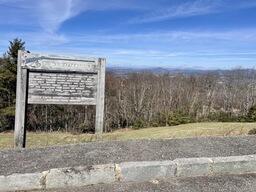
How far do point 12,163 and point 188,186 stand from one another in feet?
7.63

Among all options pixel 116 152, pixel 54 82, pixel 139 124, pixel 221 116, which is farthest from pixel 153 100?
pixel 116 152

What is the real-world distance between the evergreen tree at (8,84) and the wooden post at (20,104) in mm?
21313

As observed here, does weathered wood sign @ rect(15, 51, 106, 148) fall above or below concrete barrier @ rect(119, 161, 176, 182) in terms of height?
above

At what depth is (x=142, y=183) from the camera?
4801mm

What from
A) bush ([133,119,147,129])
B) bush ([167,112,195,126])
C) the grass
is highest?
the grass

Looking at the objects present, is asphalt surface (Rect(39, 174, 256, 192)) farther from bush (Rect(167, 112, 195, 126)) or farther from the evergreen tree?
the evergreen tree

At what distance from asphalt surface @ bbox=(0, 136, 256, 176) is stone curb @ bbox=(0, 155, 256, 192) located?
0.23m

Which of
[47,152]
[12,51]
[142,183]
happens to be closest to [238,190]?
[142,183]

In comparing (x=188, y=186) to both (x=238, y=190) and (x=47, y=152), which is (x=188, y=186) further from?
(x=47, y=152)

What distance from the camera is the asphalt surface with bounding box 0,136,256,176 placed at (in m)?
5.10

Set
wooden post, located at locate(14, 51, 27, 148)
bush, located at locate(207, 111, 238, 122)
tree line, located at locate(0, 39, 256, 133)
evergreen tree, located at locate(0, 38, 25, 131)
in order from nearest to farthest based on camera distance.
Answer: wooden post, located at locate(14, 51, 27, 148)
bush, located at locate(207, 111, 238, 122)
tree line, located at locate(0, 39, 256, 133)
evergreen tree, located at locate(0, 38, 25, 131)

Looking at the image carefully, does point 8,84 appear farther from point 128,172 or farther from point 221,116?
point 128,172

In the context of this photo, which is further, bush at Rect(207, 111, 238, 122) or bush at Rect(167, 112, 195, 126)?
bush at Rect(207, 111, 238, 122)

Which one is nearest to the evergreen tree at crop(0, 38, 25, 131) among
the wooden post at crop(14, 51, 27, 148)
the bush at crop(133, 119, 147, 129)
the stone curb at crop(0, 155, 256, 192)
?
the bush at crop(133, 119, 147, 129)
